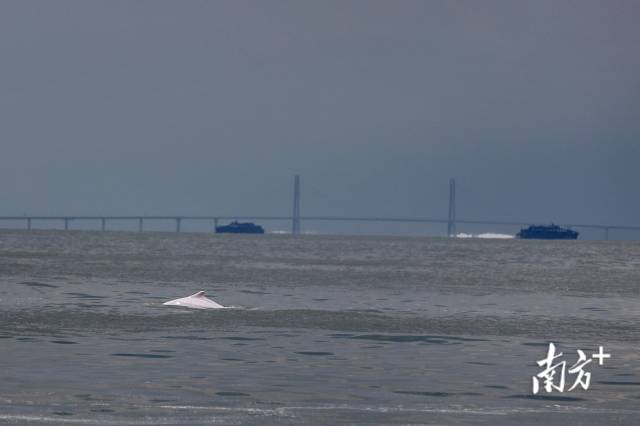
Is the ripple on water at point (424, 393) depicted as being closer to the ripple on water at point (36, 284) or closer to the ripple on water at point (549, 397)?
the ripple on water at point (549, 397)

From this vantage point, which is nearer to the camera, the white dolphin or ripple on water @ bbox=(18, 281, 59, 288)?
the white dolphin

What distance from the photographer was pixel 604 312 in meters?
50.7

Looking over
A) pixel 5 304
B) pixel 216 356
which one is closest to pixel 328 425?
pixel 216 356

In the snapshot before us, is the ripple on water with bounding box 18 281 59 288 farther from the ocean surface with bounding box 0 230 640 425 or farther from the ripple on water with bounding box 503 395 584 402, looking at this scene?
the ripple on water with bounding box 503 395 584 402

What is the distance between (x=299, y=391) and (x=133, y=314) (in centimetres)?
2064

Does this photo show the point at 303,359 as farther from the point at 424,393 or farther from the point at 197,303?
the point at 197,303

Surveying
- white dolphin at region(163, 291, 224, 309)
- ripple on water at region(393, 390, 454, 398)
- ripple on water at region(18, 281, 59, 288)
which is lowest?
ripple on water at region(18, 281, 59, 288)

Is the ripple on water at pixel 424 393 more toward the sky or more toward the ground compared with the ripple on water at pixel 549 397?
more toward the ground

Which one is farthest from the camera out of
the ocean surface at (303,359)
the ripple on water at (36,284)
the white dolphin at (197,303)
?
the ripple on water at (36,284)

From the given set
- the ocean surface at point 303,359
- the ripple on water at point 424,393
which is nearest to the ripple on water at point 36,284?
→ the ocean surface at point 303,359

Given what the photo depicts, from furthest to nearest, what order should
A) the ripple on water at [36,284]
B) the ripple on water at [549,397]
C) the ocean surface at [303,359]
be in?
the ripple on water at [36,284]
the ripple on water at [549,397]
the ocean surface at [303,359]

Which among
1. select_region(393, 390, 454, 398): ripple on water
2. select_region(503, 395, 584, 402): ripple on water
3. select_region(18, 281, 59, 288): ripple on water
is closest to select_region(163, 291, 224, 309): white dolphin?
select_region(18, 281, 59, 288): ripple on water

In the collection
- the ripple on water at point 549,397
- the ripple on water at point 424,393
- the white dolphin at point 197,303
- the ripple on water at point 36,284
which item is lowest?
the ripple on water at point 36,284

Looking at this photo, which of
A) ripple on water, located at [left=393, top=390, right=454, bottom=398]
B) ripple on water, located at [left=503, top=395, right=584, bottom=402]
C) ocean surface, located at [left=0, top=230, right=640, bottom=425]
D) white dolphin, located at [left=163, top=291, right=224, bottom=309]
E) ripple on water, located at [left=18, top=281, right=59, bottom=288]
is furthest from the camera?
ripple on water, located at [left=18, top=281, right=59, bottom=288]
